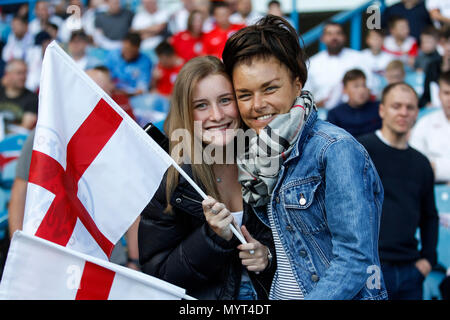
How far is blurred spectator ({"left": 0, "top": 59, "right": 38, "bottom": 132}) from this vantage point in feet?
25.6

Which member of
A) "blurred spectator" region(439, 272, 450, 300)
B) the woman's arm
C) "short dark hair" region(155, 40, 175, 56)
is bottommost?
"blurred spectator" region(439, 272, 450, 300)

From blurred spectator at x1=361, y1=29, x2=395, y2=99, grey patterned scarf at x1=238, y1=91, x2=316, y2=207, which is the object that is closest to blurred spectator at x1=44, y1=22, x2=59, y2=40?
blurred spectator at x1=361, y1=29, x2=395, y2=99

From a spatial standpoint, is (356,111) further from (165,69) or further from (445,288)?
(165,69)

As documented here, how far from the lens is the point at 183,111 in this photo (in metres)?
2.68

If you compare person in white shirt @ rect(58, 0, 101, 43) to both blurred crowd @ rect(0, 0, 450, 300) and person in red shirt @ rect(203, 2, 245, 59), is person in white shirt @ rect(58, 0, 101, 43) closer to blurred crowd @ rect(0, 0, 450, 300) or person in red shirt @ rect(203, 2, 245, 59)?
blurred crowd @ rect(0, 0, 450, 300)

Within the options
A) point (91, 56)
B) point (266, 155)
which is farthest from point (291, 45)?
point (91, 56)

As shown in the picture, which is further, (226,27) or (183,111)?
(226,27)

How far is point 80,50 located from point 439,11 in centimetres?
573

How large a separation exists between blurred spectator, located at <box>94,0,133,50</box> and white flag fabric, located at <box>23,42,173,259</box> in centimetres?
761

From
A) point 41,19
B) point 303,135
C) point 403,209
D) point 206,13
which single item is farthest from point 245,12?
point 303,135

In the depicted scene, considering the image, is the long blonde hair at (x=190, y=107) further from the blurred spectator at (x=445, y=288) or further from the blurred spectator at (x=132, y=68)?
the blurred spectator at (x=132, y=68)

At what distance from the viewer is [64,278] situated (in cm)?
201
